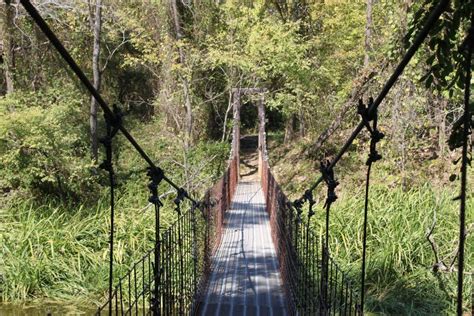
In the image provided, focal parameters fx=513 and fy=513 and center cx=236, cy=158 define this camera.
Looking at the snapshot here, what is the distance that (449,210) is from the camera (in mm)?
5668

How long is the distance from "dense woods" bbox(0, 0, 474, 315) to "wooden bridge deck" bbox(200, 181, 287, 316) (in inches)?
31.5

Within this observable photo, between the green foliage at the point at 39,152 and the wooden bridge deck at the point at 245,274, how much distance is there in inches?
126

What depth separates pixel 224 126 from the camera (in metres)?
10.7

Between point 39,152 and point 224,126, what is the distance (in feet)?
12.5

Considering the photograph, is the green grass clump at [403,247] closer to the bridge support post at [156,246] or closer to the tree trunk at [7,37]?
the bridge support post at [156,246]

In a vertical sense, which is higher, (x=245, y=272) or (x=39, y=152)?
(x=39, y=152)

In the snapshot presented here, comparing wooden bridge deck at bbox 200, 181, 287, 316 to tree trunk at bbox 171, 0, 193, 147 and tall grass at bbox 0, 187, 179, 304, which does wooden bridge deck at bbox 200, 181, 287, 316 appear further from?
tree trunk at bbox 171, 0, 193, 147

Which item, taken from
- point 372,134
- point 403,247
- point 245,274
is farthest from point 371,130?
point 403,247

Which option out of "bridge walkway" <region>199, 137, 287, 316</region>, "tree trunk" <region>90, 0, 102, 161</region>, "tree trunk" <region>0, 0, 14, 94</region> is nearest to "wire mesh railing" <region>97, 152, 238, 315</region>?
"bridge walkway" <region>199, 137, 287, 316</region>

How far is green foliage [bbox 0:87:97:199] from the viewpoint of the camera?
812 centimetres

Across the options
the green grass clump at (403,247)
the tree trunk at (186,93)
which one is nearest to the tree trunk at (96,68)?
the tree trunk at (186,93)

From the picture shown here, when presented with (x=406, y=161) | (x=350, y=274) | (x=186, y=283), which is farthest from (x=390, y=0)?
(x=186, y=283)

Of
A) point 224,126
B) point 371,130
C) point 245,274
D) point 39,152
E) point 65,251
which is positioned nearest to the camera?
point 371,130

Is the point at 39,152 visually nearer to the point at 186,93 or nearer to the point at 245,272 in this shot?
the point at 186,93
